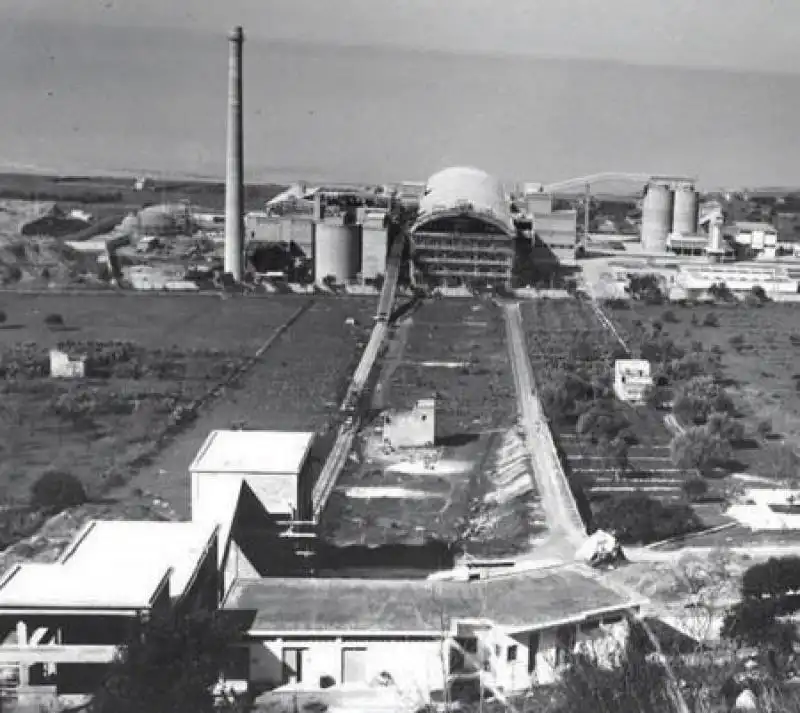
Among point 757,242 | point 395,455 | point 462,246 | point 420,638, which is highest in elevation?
point 757,242

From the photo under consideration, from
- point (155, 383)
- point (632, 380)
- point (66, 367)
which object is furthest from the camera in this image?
point (66, 367)

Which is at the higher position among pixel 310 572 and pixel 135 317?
pixel 135 317

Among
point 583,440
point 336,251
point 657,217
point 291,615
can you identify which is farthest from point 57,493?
point 657,217

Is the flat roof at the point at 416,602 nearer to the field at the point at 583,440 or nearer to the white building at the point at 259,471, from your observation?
the white building at the point at 259,471

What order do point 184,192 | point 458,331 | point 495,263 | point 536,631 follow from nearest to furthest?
1. point 536,631
2. point 458,331
3. point 495,263
4. point 184,192

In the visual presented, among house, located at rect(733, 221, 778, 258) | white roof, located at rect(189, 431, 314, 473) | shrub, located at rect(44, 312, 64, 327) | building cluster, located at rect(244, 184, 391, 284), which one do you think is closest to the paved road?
white roof, located at rect(189, 431, 314, 473)

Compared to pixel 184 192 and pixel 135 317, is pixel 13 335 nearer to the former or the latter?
pixel 135 317

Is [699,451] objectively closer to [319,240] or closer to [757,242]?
[319,240]

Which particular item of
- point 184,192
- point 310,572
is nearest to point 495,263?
point 310,572
